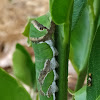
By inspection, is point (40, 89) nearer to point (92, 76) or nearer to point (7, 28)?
point (92, 76)

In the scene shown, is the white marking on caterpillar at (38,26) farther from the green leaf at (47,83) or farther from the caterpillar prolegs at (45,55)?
the green leaf at (47,83)

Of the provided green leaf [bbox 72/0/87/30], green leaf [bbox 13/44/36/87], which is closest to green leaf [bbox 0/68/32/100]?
green leaf [bbox 72/0/87/30]

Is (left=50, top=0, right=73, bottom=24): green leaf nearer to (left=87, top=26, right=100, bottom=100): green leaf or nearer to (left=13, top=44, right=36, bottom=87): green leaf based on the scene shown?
(left=87, top=26, right=100, bottom=100): green leaf

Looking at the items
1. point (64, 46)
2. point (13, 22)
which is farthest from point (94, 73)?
point (13, 22)

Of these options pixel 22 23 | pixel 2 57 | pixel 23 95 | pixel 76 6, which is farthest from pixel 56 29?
pixel 22 23

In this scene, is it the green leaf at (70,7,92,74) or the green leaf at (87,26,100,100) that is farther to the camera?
the green leaf at (70,7,92,74)

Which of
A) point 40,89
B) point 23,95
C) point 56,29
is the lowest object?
point 40,89

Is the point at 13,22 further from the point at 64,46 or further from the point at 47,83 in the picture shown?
the point at 64,46
